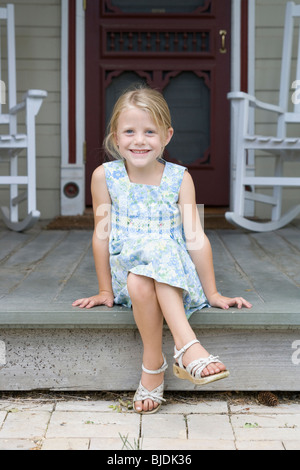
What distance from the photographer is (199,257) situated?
5.82ft

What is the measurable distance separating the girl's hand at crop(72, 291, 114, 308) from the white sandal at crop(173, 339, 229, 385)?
26cm

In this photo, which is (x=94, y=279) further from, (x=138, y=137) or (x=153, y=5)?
(x=153, y=5)

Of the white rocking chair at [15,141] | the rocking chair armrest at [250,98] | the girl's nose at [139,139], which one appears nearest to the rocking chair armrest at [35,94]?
the white rocking chair at [15,141]

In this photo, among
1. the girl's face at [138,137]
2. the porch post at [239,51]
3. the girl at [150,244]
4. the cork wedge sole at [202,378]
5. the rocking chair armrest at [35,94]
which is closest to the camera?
the cork wedge sole at [202,378]

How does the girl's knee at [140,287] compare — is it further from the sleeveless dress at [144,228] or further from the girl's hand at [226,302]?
the girl's hand at [226,302]

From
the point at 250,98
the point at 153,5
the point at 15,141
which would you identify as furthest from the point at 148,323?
the point at 153,5

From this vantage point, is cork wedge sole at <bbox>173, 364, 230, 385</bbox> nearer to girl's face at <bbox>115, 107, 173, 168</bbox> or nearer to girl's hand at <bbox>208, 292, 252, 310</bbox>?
girl's hand at <bbox>208, 292, 252, 310</bbox>

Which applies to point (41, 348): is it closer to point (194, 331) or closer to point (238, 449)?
point (194, 331)

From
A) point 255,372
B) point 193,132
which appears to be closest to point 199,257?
point 255,372

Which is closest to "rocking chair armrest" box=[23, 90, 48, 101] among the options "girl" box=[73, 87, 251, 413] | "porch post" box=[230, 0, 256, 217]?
"porch post" box=[230, 0, 256, 217]

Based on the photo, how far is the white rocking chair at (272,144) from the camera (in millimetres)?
3189

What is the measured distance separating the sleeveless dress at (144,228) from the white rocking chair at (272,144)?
4.66ft

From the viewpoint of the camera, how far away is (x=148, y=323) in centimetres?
165

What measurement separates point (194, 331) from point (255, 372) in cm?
21
